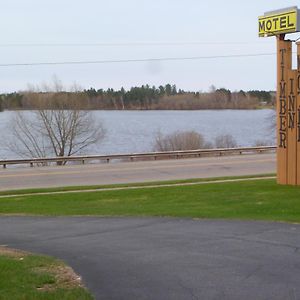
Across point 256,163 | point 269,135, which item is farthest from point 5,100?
point 256,163

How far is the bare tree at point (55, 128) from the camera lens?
4556 cm

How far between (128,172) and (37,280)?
21256 millimetres

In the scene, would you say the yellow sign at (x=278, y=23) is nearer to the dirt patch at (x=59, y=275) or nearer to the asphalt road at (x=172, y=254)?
the asphalt road at (x=172, y=254)

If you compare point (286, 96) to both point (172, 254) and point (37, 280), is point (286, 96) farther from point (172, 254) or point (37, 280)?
point (37, 280)

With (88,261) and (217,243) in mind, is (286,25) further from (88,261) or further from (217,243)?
(88,261)

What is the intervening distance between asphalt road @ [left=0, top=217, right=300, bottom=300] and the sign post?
658 cm

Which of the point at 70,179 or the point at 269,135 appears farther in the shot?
the point at 269,135

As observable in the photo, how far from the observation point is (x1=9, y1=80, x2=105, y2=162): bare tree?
149ft

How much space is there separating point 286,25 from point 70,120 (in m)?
31.4

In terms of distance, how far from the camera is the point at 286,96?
17594 mm

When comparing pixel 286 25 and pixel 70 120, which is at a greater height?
pixel 286 25

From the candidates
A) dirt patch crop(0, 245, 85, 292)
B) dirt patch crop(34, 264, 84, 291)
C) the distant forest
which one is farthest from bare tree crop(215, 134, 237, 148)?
dirt patch crop(34, 264, 84, 291)

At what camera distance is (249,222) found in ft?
37.1

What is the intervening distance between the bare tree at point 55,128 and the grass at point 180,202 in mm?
25988
